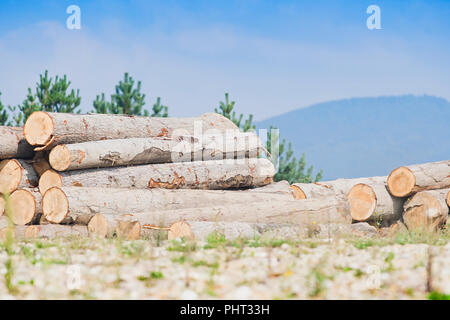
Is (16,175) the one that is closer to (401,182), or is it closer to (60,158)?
(60,158)

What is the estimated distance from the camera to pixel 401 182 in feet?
36.1

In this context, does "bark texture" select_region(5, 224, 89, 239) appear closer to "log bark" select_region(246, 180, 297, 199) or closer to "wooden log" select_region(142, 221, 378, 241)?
"wooden log" select_region(142, 221, 378, 241)

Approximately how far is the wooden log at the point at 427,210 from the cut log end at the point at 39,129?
286 inches

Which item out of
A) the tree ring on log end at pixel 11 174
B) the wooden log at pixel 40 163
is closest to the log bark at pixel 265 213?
the wooden log at pixel 40 163

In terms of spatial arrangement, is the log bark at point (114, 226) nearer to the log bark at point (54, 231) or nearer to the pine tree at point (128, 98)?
the log bark at point (54, 231)

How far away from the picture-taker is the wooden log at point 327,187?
11.2 metres

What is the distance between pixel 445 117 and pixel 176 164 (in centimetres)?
18545

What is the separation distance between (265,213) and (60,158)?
12.7ft

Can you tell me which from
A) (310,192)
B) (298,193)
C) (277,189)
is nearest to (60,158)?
(277,189)

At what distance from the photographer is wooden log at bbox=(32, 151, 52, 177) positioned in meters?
10.3

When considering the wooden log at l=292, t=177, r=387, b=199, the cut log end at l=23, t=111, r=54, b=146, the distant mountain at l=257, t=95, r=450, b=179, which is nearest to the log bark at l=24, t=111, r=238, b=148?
the cut log end at l=23, t=111, r=54, b=146
